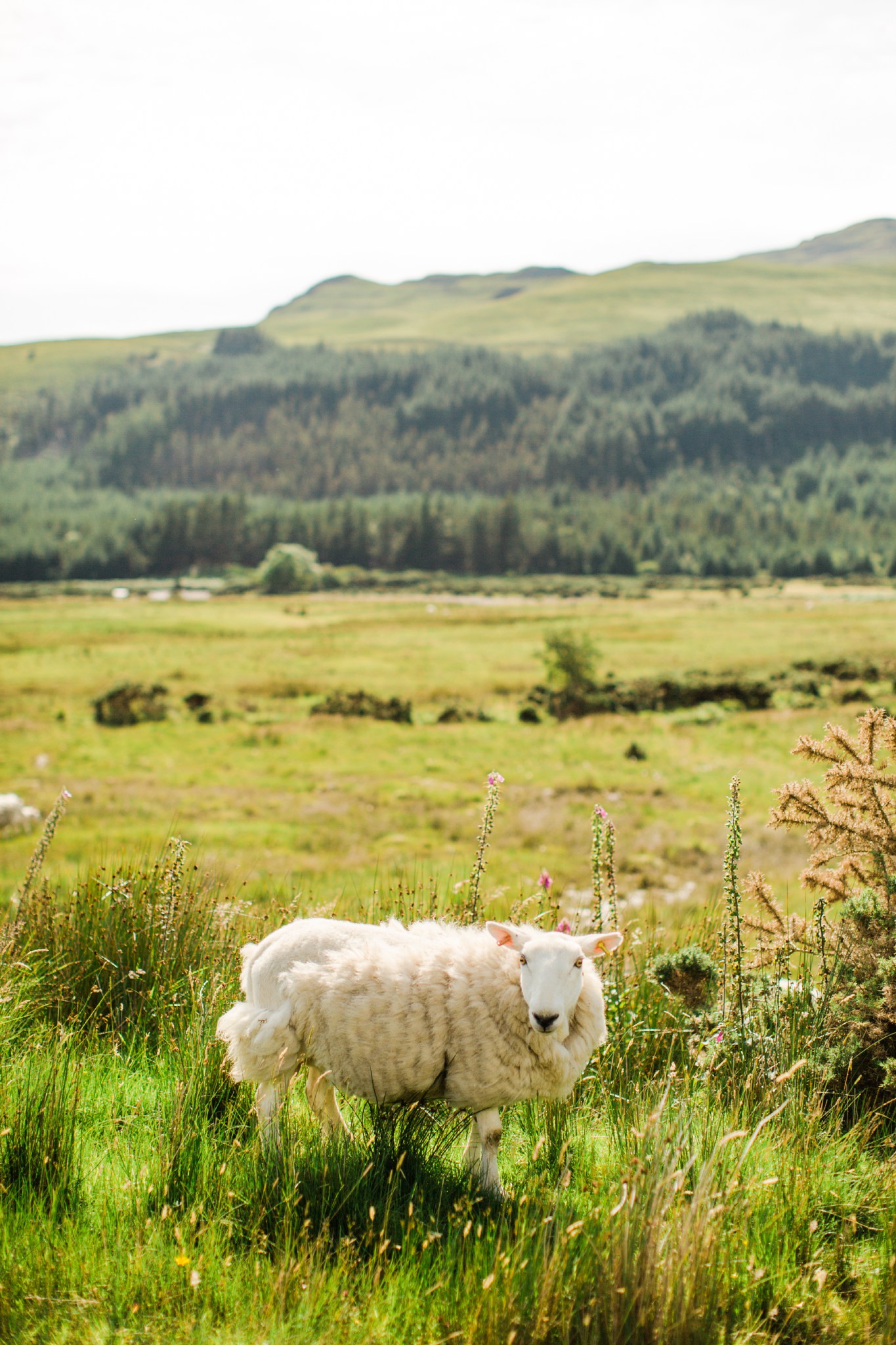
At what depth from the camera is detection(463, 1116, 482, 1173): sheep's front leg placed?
375 cm

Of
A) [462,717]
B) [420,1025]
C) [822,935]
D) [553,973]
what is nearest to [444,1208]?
[420,1025]

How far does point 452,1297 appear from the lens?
9.89 ft

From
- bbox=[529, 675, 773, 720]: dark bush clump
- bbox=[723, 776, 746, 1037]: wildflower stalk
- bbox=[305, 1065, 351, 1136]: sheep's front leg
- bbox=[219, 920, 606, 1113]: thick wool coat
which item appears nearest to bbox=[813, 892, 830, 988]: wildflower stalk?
bbox=[723, 776, 746, 1037]: wildflower stalk

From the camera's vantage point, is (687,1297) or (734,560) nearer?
(687,1297)

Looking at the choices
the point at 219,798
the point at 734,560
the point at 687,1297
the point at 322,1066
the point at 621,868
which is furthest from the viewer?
the point at 734,560

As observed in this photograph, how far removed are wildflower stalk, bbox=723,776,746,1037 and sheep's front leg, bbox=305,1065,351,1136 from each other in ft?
6.34

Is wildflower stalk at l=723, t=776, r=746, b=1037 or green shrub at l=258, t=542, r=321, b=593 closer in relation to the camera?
wildflower stalk at l=723, t=776, r=746, b=1037

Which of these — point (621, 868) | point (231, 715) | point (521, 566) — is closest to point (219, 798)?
point (621, 868)

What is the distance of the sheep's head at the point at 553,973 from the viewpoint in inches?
142

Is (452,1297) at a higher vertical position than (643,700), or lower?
higher

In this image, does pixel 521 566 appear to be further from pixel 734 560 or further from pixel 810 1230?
pixel 810 1230

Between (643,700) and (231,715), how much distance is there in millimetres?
18393

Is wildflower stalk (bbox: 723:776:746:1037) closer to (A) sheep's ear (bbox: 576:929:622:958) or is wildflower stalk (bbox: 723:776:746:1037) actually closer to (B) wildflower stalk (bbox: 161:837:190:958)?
(A) sheep's ear (bbox: 576:929:622:958)

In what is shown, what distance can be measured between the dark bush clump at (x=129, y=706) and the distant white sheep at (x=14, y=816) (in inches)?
665
